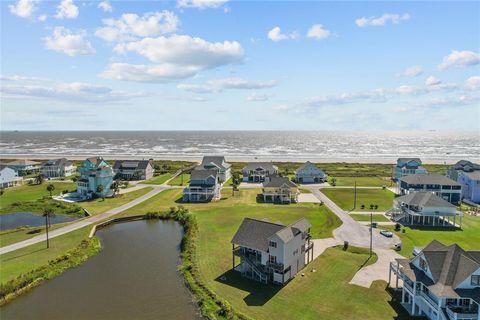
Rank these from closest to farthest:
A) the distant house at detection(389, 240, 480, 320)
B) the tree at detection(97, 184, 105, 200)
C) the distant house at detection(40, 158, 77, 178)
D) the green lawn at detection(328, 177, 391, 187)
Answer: the distant house at detection(389, 240, 480, 320) < the tree at detection(97, 184, 105, 200) < the green lawn at detection(328, 177, 391, 187) < the distant house at detection(40, 158, 77, 178)

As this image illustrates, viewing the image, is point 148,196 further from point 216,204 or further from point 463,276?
point 463,276

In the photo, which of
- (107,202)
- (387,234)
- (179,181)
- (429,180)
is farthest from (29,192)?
A: (429,180)

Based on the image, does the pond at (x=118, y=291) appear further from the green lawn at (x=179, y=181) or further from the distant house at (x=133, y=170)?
the distant house at (x=133, y=170)

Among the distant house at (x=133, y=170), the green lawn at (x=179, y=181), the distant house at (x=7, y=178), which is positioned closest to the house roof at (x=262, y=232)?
the green lawn at (x=179, y=181)

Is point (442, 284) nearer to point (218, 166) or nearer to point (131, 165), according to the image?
point (218, 166)

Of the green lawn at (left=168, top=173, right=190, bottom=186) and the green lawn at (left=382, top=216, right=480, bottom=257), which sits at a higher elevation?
the green lawn at (left=168, top=173, right=190, bottom=186)

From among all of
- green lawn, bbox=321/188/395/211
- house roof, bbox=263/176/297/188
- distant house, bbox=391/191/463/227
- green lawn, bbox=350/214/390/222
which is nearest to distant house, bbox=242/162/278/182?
green lawn, bbox=321/188/395/211

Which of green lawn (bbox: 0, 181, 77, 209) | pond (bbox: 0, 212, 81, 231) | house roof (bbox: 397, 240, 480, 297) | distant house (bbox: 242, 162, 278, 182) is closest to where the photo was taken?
A: house roof (bbox: 397, 240, 480, 297)

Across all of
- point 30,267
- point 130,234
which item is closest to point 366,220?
point 130,234

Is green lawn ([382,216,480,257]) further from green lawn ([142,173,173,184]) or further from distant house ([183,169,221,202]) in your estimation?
green lawn ([142,173,173,184])
